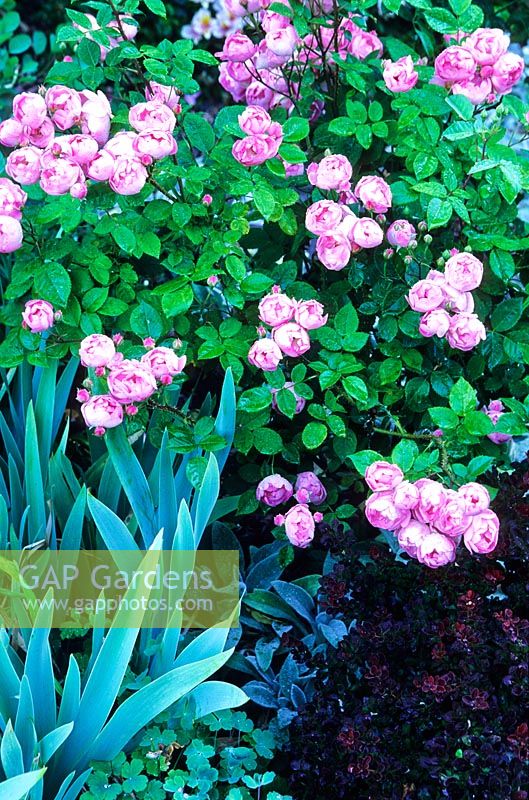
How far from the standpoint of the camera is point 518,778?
1.30m

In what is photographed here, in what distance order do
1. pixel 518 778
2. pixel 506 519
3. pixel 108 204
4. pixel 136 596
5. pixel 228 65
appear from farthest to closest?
pixel 228 65
pixel 108 204
pixel 506 519
pixel 136 596
pixel 518 778

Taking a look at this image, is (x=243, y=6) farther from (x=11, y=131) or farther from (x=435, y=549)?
(x=435, y=549)

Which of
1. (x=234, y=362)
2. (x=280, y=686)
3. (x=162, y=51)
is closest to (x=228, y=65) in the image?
(x=162, y=51)

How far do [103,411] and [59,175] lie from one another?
0.43 m

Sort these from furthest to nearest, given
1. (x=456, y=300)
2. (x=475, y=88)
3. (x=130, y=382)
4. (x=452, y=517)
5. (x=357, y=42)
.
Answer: (x=357, y=42) < (x=475, y=88) < (x=456, y=300) < (x=130, y=382) < (x=452, y=517)

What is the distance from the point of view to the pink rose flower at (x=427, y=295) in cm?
159

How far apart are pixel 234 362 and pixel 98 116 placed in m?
0.53

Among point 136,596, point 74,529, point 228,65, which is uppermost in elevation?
point 228,65

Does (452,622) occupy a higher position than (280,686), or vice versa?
(452,622)

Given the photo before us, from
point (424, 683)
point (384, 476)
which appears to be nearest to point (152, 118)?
point (384, 476)

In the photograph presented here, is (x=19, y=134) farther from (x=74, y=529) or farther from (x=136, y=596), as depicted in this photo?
(x=136, y=596)

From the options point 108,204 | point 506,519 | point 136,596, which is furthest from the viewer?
point 108,204

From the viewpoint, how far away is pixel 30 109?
1.66 m

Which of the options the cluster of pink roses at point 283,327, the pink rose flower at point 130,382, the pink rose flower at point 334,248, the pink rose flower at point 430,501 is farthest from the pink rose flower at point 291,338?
the pink rose flower at point 430,501
